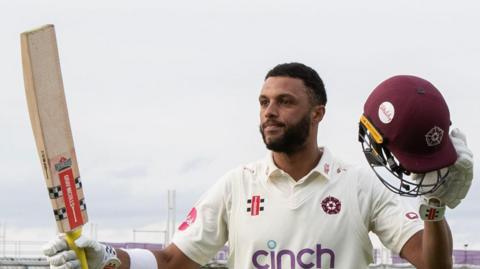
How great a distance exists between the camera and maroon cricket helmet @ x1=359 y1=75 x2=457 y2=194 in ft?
15.3

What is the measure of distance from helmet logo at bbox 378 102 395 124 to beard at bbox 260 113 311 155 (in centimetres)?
90

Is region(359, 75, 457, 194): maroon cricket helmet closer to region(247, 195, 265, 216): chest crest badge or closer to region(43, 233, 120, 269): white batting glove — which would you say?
region(247, 195, 265, 216): chest crest badge

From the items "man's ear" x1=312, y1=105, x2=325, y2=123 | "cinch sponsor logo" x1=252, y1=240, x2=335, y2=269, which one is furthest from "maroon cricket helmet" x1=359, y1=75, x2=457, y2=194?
"man's ear" x1=312, y1=105, x2=325, y2=123

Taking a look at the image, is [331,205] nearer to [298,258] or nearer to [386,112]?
[298,258]

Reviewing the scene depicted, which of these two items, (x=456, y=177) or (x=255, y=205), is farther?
(x=255, y=205)

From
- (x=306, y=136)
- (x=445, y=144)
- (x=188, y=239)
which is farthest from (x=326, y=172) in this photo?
(x=445, y=144)

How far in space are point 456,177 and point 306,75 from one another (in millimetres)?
1340

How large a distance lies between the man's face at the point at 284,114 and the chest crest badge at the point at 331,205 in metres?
0.31

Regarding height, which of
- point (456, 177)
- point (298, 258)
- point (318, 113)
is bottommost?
point (298, 258)

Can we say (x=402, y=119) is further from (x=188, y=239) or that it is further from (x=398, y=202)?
(x=188, y=239)

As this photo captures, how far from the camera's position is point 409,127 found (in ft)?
15.3

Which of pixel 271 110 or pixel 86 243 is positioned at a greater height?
pixel 271 110

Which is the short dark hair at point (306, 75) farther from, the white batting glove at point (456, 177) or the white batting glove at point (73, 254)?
the white batting glove at point (73, 254)

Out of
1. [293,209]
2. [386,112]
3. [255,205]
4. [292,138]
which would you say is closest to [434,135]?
[386,112]
